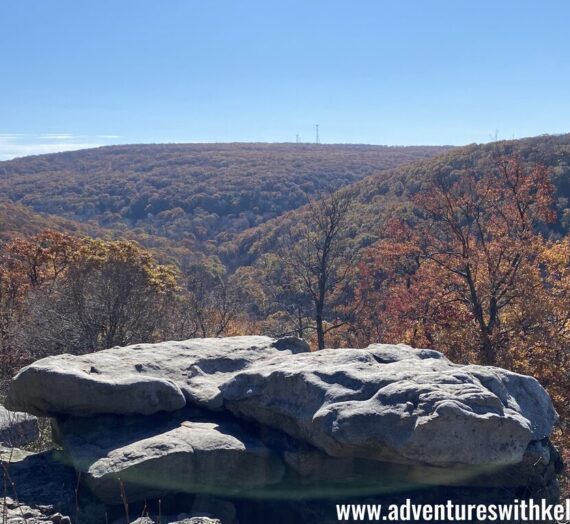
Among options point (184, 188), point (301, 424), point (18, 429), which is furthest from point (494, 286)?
point (184, 188)

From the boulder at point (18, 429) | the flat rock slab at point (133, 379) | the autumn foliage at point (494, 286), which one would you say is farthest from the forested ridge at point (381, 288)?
the flat rock slab at point (133, 379)

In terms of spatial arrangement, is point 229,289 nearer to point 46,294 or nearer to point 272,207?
point 46,294

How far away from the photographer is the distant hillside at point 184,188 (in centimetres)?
7844

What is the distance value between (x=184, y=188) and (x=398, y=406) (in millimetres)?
89332

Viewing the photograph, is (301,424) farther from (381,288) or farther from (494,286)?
(381,288)

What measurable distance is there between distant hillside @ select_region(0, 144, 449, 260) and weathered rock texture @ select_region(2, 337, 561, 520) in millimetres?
57165

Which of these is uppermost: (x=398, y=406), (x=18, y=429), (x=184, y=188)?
(x=184, y=188)

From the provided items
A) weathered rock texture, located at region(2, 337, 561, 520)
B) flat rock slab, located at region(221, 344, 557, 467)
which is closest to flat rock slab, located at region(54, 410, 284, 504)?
weathered rock texture, located at region(2, 337, 561, 520)

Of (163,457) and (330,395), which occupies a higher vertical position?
(330,395)

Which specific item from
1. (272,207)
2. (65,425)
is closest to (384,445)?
(65,425)

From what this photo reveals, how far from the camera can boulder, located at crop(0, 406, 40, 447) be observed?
984 centimetres

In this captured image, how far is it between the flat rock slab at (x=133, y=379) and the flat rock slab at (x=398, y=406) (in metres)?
0.71

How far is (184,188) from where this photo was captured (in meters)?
94.2

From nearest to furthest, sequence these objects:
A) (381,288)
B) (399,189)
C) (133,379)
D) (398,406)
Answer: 1. (398,406)
2. (133,379)
3. (381,288)
4. (399,189)
